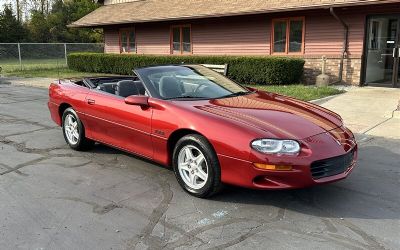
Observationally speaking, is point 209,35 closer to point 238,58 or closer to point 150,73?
point 238,58

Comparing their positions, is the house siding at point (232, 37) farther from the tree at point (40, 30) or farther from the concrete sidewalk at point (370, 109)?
the tree at point (40, 30)

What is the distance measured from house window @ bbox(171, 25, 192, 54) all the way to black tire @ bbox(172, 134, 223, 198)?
1568cm

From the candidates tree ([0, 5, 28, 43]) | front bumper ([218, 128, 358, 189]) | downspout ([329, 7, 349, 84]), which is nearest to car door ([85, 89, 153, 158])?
front bumper ([218, 128, 358, 189])

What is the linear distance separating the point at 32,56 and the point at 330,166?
2618 cm

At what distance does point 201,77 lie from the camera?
552cm

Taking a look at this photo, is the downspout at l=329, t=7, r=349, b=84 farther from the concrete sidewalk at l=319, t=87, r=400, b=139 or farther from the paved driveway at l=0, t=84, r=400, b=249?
the paved driveway at l=0, t=84, r=400, b=249

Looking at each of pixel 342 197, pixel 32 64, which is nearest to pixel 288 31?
pixel 342 197

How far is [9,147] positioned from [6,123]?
2.25 metres

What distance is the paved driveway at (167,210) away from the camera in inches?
137

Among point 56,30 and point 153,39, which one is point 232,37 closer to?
point 153,39

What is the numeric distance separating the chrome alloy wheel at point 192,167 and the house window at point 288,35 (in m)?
12.1

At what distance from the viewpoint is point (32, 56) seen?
87.7ft

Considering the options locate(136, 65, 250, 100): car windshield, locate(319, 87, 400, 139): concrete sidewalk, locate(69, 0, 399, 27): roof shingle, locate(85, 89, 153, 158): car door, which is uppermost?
locate(69, 0, 399, 27): roof shingle

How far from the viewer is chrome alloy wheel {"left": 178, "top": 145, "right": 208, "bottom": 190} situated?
4285 mm
